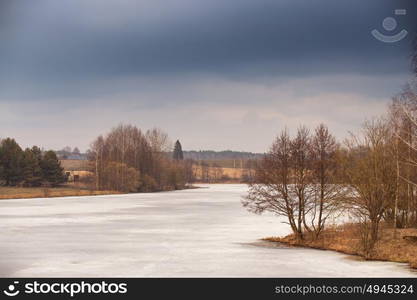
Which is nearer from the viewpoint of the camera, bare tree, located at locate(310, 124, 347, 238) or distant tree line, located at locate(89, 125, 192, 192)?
bare tree, located at locate(310, 124, 347, 238)

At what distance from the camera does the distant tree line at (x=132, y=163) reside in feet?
211

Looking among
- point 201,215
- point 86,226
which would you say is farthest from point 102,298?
point 201,215

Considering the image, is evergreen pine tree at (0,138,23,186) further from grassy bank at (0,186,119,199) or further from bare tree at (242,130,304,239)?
bare tree at (242,130,304,239)

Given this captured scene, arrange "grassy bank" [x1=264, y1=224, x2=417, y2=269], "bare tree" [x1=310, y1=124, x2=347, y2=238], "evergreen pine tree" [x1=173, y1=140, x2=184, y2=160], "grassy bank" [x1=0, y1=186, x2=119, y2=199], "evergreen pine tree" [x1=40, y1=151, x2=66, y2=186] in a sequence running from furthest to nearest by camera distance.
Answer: "evergreen pine tree" [x1=173, y1=140, x2=184, y2=160] → "evergreen pine tree" [x1=40, y1=151, x2=66, y2=186] → "grassy bank" [x1=0, y1=186, x2=119, y2=199] → "bare tree" [x1=310, y1=124, x2=347, y2=238] → "grassy bank" [x1=264, y1=224, x2=417, y2=269]

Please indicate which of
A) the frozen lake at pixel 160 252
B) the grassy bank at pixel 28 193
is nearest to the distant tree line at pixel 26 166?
the grassy bank at pixel 28 193

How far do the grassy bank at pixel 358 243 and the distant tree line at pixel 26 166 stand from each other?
4511cm

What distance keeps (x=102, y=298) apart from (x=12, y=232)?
11.8 metres

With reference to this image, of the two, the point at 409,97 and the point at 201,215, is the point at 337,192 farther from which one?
the point at 201,215

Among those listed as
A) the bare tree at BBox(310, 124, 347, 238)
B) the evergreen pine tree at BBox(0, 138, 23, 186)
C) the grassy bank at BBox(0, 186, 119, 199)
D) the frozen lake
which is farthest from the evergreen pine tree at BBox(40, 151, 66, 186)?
the bare tree at BBox(310, 124, 347, 238)

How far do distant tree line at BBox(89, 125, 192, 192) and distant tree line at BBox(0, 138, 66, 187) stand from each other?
560 centimetres

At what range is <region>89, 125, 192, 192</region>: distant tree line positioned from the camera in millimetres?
64250

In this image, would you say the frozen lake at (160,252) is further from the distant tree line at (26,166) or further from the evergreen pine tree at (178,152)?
the evergreen pine tree at (178,152)

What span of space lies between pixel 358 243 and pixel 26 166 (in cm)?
4932

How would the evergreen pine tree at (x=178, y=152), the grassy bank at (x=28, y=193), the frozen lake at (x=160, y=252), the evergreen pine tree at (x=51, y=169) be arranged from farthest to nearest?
the evergreen pine tree at (x=178, y=152) → the evergreen pine tree at (x=51, y=169) → the grassy bank at (x=28, y=193) → the frozen lake at (x=160, y=252)
